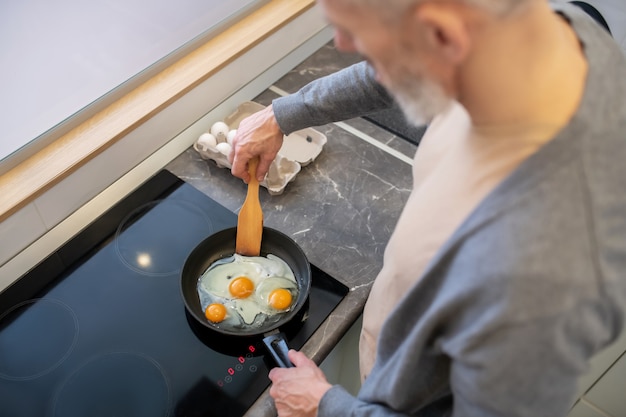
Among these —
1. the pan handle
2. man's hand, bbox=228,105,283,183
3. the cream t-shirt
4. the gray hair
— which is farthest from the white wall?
the gray hair

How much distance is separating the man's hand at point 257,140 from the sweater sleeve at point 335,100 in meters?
0.02

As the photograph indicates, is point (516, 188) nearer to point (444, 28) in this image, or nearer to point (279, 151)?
point (444, 28)

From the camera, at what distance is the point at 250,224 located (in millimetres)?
994

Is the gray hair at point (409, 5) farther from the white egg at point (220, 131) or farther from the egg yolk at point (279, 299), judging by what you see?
the white egg at point (220, 131)

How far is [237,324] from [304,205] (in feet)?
1.05

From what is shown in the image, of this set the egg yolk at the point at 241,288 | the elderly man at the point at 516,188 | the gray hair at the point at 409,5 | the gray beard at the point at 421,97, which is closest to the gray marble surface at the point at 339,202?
the egg yolk at the point at 241,288

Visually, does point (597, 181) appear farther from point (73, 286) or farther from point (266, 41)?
point (266, 41)

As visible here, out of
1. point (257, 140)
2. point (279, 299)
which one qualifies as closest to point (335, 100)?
point (257, 140)

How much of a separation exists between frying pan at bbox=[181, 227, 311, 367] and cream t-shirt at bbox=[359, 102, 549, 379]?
0.57ft

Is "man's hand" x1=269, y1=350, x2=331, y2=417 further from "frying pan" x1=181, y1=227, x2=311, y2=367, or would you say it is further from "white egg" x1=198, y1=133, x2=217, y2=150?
"white egg" x1=198, y1=133, x2=217, y2=150

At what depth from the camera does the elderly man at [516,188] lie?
20.8 inches

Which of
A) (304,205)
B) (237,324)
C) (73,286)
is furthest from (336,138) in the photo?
(73,286)

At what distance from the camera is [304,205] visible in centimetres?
115

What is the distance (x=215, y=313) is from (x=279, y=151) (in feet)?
1.44
